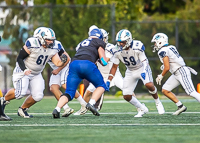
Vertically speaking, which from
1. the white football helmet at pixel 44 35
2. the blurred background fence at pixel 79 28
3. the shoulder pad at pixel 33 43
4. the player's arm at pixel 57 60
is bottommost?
the blurred background fence at pixel 79 28

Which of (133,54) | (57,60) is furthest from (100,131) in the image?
(133,54)

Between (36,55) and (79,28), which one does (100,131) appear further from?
(79,28)

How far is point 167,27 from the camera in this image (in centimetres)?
1755

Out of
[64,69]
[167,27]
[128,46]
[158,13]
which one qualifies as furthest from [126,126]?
[158,13]

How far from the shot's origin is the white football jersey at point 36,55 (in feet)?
28.7

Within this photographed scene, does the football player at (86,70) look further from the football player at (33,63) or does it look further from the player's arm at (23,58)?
the player's arm at (23,58)

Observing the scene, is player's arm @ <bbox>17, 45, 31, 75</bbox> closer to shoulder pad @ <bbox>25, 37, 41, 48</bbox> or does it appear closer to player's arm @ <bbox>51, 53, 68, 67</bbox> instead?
shoulder pad @ <bbox>25, 37, 41, 48</bbox>

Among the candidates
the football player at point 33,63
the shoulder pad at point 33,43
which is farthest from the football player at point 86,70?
the shoulder pad at point 33,43

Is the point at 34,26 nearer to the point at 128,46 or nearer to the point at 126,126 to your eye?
the point at 128,46

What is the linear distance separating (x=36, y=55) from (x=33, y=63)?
18 centimetres

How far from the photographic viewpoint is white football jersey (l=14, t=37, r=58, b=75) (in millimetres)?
8758

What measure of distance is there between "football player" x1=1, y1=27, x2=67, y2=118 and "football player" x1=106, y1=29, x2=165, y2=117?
1134 mm

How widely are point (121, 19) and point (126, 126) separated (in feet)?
39.5

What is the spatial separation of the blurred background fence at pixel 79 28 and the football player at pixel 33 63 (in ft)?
28.0
